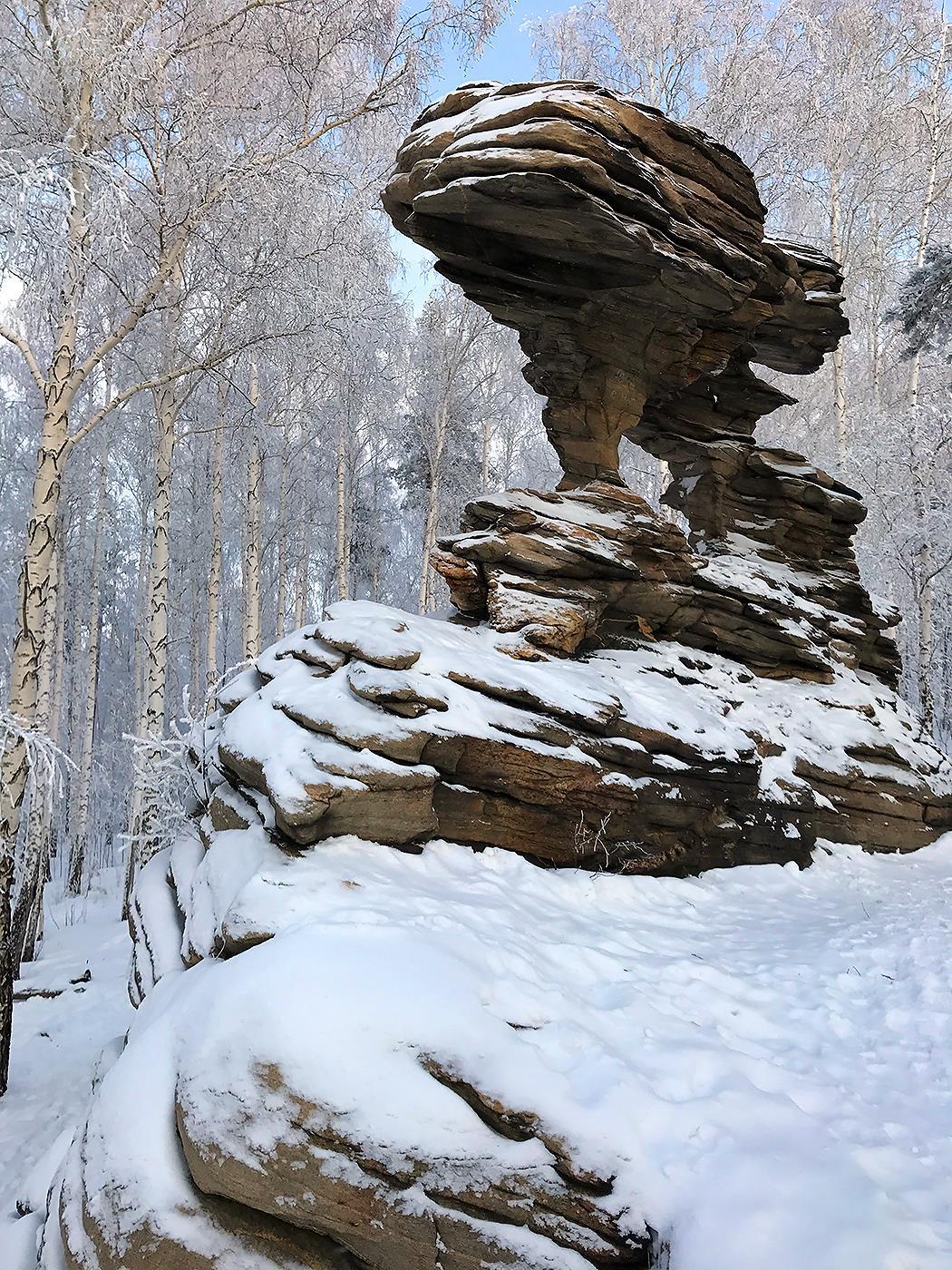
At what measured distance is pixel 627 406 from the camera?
9.32 m

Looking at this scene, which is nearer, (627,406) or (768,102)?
(627,406)

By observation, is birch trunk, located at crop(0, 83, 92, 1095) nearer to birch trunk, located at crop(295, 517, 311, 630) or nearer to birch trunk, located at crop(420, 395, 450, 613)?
birch trunk, located at crop(420, 395, 450, 613)

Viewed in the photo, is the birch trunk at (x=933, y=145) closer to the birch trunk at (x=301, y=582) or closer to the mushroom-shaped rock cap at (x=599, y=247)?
the mushroom-shaped rock cap at (x=599, y=247)

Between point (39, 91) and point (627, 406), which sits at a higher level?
point (39, 91)

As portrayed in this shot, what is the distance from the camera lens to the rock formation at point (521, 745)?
9.58 feet

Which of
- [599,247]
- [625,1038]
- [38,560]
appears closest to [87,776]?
[38,560]

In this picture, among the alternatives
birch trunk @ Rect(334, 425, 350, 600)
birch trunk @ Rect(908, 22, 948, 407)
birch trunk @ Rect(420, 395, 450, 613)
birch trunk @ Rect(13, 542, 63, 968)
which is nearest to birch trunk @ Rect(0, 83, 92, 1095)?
birch trunk @ Rect(13, 542, 63, 968)

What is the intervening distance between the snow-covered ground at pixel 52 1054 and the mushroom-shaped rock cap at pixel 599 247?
822 cm

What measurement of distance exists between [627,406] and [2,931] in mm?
A: 8625

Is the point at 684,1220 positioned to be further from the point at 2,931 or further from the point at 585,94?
the point at 585,94

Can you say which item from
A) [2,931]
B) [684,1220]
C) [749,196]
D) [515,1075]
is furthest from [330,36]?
[684,1220]

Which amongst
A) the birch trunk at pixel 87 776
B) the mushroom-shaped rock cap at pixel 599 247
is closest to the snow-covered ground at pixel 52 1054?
the birch trunk at pixel 87 776

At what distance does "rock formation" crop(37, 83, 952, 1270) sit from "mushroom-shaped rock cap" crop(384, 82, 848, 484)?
4 centimetres

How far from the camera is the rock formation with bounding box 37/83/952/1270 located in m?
2.92
